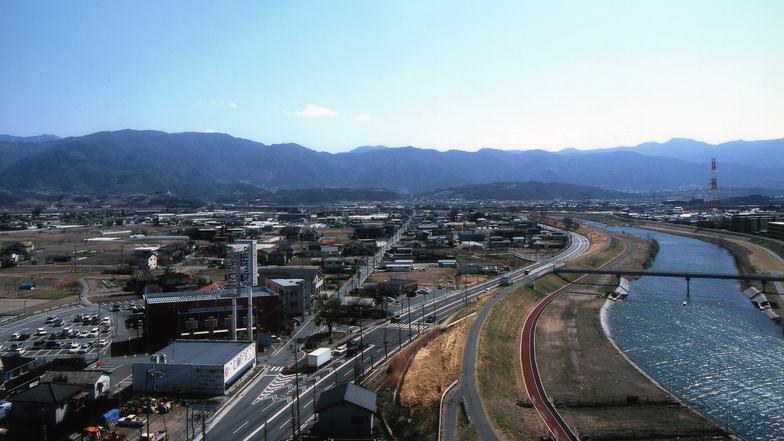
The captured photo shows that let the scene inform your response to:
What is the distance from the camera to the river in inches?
363

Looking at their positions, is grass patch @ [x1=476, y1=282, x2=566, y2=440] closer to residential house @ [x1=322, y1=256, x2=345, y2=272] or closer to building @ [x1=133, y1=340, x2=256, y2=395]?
building @ [x1=133, y1=340, x2=256, y2=395]

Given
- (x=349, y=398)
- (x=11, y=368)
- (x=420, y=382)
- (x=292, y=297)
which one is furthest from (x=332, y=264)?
(x=349, y=398)

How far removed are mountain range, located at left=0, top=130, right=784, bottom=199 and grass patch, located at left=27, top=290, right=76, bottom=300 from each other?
95936 mm

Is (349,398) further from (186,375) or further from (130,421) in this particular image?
(186,375)

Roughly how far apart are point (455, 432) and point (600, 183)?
538 feet

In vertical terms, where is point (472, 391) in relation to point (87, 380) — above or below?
below

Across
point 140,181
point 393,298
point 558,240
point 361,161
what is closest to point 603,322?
point 393,298

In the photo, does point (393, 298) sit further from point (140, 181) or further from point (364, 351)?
point (140, 181)

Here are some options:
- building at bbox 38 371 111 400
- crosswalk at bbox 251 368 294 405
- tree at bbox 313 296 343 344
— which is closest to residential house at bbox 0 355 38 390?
building at bbox 38 371 111 400

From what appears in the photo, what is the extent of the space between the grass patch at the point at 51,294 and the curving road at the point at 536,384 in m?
15.1

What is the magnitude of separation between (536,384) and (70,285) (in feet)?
56.1

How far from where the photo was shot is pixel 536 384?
9898 millimetres

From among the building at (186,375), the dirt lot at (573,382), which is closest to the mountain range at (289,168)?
the dirt lot at (573,382)

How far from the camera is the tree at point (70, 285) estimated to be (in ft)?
59.0
